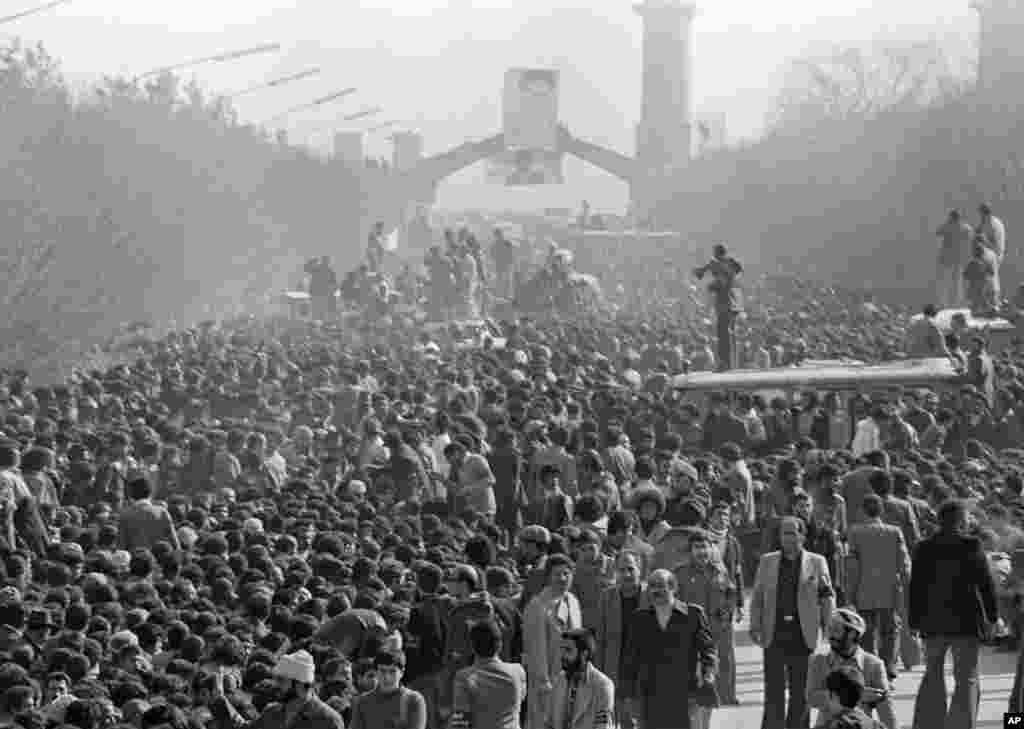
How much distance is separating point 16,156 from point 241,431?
25.0 metres

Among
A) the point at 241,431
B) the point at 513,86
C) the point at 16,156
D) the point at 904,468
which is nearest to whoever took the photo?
the point at 904,468

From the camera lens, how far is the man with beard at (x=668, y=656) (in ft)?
59.7

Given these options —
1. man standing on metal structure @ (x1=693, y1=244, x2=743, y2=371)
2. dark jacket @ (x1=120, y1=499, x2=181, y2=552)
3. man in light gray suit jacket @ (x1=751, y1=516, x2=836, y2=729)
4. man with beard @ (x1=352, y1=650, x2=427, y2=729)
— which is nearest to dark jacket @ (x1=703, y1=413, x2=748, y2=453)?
dark jacket @ (x1=120, y1=499, x2=181, y2=552)

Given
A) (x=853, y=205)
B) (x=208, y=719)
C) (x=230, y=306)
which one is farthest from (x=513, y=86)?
(x=208, y=719)

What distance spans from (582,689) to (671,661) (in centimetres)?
132

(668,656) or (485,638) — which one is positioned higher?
(485,638)

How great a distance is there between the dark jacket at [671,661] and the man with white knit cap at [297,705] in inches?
96.5

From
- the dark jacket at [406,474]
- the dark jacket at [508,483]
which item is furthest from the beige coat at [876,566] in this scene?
the dark jacket at [406,474]

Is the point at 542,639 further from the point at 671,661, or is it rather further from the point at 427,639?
the point at 671,661

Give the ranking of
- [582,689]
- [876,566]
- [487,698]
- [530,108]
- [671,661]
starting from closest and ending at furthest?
[487,698]
[582,689]
[671,661]
[876,566]
[530,108]

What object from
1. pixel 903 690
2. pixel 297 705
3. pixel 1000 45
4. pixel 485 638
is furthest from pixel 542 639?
pixel 1000 45

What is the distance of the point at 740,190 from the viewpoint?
12962cm

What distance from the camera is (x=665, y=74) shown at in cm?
18925

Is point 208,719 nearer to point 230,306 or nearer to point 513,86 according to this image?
point 230,306
